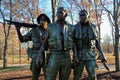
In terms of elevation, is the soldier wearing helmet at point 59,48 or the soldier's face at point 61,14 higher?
the soldier's face at point 61,14

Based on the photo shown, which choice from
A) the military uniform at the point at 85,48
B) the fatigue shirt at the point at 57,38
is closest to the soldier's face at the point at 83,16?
the military uniform at the point at 85,48

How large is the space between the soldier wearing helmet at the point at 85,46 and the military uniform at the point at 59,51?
20.8 inches

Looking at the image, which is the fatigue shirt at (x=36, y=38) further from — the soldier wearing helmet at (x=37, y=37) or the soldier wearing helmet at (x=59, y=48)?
the soldier wearing helmet at (x=59, y=48)

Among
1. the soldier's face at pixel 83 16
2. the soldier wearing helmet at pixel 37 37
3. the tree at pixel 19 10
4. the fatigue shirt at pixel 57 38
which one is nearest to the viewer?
the fatigue shirt at pixel 57 38

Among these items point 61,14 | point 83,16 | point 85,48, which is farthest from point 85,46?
point 61,14

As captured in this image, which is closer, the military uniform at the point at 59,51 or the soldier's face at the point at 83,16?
the military uniform at the point at 59,51

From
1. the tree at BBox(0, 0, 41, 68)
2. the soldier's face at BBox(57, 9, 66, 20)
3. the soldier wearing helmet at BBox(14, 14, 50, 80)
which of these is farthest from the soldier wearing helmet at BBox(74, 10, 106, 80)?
the tree at BBox(0, 0, 41, 68)

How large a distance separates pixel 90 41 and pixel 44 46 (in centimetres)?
103

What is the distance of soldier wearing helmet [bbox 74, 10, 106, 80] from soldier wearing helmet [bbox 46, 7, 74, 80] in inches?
20.8

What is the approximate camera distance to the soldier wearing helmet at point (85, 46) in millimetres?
6855

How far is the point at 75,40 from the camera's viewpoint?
270 inches

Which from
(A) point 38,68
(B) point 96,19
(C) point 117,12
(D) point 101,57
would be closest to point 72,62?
(D) point 101,57

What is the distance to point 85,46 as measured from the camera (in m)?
6.95

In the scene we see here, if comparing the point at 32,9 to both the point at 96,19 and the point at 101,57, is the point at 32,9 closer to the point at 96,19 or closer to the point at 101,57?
the point at 96,19
